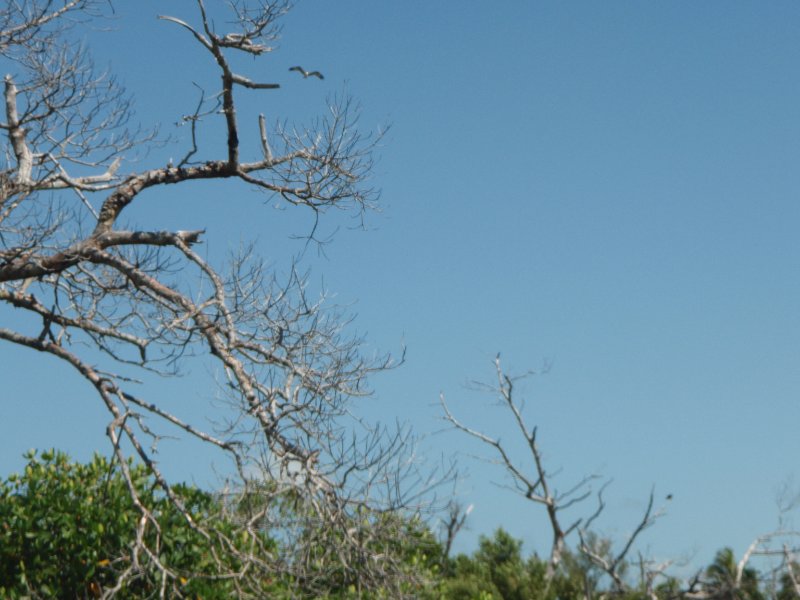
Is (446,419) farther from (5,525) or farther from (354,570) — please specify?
(5,525)

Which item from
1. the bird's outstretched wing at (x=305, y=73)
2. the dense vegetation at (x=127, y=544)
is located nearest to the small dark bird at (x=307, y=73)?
the bird's outstretched wing at (x=305, y=73)

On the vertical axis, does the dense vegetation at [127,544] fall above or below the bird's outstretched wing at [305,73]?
below

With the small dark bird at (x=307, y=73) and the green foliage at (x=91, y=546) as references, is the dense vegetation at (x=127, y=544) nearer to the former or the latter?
the green foliage at (x=91, y=546)

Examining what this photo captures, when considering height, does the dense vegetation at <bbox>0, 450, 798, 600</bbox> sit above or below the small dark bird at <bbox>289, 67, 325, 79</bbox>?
below

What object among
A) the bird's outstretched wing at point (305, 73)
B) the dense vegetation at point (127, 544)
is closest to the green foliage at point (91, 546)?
the dense vegetation at point (127, 544)

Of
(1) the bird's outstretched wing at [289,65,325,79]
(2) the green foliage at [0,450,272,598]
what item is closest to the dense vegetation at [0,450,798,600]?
(2) the green foliage at [0,450,272,598]

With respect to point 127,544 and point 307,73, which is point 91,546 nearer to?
point 127,544

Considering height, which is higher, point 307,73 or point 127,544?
point 307,73

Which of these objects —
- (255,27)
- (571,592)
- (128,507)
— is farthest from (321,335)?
(571,592)

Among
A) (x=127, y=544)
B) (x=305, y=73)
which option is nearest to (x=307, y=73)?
(x=305, y=73)

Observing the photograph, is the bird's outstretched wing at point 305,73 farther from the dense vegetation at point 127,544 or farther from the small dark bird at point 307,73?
the dense vegetation at point 127,544

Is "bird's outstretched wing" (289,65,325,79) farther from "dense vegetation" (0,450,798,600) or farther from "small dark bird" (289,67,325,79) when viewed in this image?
"dense vegetation" (0,450,798,600)

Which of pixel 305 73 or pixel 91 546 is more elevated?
pixel 305 73

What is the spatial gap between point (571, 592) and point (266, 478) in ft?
15.5
